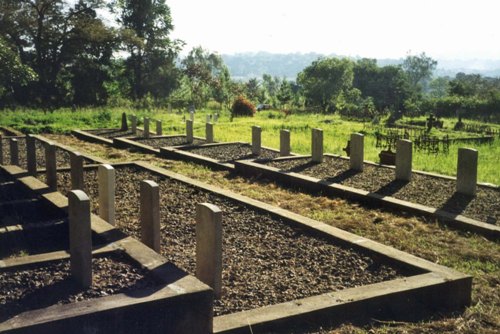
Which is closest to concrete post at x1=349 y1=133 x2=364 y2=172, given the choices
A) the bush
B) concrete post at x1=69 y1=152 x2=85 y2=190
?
concrete post at x1=69 y1=152 x2=85 y2=190

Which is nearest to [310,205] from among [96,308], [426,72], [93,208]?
[93,208]

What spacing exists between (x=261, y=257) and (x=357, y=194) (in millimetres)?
3533

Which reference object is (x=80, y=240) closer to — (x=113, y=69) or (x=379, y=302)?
(x=379, y=302)

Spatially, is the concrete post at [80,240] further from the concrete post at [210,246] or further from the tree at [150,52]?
the tree at [150,52]

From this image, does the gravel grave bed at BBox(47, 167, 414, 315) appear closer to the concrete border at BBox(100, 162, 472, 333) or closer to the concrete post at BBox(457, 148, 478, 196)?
the concrete border at BBox(100, 162, 472, 333)

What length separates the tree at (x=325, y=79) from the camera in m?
65.3

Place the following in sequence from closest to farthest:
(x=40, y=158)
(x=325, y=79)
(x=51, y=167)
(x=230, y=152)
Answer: (x=51, y=167), (x=40, y=158), (x=230, y=152), (x=325, y=79)

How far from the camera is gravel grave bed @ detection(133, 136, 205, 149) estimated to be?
55.1 feet

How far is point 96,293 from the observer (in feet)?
12.8

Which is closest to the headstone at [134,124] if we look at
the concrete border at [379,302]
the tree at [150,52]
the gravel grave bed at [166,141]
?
the gravel grave bed at [166,141]

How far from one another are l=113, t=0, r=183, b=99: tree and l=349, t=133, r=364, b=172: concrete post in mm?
35962

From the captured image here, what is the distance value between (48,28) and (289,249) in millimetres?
35962

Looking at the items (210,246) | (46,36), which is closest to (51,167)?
(210,246)

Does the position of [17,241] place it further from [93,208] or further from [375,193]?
[375,193]
